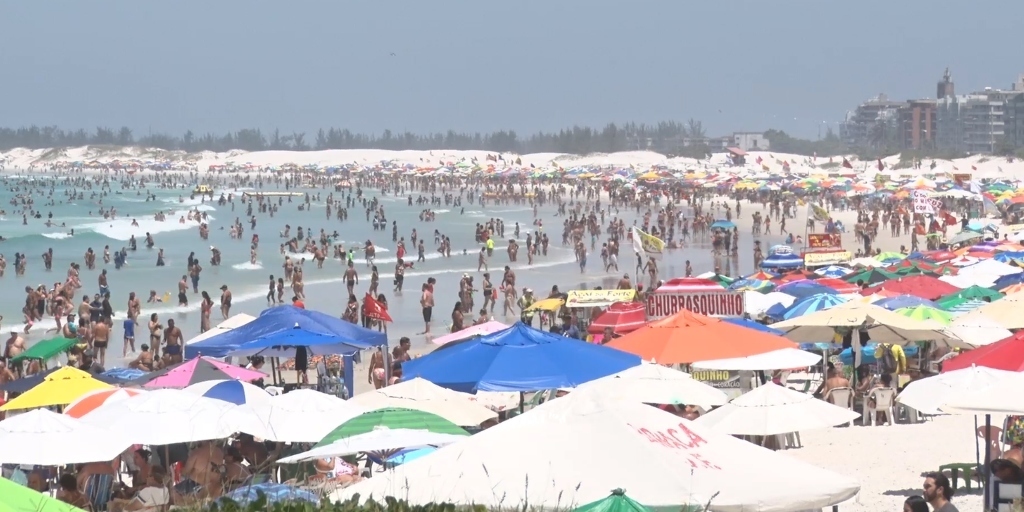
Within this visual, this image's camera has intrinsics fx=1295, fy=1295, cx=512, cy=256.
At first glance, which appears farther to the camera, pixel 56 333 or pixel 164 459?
pixel 56 333

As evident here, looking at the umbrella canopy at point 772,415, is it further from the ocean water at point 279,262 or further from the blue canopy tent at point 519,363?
the ocean water at point 279,262

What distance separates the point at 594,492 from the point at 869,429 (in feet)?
21.9

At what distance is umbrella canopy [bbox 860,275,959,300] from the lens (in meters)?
16.3

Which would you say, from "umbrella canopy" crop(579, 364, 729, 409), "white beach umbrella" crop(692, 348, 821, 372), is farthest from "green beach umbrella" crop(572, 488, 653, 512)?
"white beach umbrella" crop(692, 348, 821, 372)

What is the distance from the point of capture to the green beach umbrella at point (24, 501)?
4.32 meters

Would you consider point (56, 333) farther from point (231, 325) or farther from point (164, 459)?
point (164, 459)

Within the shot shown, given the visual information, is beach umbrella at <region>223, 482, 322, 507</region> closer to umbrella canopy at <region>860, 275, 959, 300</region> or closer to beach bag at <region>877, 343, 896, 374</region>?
beach bag at <region>877, 343, 896, 374</region>

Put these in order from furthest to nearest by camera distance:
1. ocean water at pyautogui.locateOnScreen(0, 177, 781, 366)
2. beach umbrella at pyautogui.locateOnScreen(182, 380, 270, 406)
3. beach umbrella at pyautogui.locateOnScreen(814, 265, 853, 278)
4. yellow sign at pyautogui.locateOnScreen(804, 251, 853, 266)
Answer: ocean water at pyautogui.locateOnScreen(0, 177, 781, 366) → yellow sign at pyautogui.locateOnScreen(804, 251, 853, 266) → beach umbrella at pyautogui.locateOnScreen(814, 265, 853, 278) → beach umbrella at pyautogui.locateOnScreen(182, 380, 270, 406)

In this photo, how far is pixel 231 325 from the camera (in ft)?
44.6

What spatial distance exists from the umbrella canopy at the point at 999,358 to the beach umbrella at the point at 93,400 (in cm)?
556

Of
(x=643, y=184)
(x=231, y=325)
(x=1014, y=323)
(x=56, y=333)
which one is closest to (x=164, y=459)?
(x=231, y=325)

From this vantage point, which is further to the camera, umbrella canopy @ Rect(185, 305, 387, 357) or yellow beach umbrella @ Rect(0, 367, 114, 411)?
umbrella canopy @ Rect(185, 305, 387, 357)

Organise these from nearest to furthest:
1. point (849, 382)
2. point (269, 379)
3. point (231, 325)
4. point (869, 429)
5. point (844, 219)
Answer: point (869, 429)
point (849, 382)
point (231, 325)
point (269, 379)
point (844, 219)

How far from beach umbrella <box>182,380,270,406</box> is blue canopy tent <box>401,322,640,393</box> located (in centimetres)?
111
